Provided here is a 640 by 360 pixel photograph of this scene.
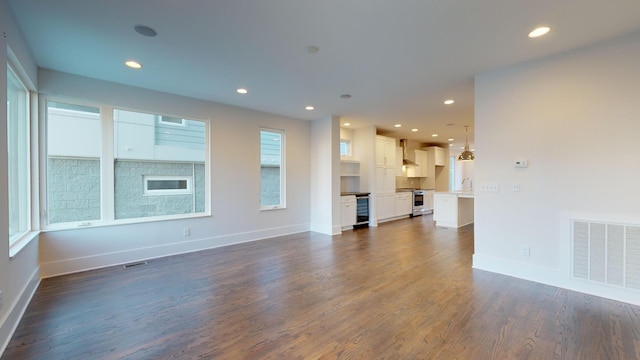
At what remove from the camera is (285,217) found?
237 inches

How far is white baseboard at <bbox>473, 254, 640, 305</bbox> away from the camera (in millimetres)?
2664

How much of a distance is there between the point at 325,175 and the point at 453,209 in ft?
10.8

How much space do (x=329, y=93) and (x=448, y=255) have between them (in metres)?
3.25

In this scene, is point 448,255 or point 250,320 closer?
point 250,320

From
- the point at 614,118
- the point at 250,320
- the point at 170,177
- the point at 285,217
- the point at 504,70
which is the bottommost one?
the point at 250,320

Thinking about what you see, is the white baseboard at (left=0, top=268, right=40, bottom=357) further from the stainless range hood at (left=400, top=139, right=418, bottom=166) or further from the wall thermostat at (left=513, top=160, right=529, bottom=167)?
the stainless range hood at (left=400, top=139, right=418, bottom=166)

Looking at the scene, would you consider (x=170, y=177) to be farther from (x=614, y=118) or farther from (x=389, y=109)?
(x=614, y=118)

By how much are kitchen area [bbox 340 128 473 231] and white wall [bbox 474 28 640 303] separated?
324 centimetres

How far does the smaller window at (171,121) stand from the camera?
4.50 metres

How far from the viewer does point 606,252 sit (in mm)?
2738

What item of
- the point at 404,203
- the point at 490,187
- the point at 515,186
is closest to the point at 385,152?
the point at 404,203

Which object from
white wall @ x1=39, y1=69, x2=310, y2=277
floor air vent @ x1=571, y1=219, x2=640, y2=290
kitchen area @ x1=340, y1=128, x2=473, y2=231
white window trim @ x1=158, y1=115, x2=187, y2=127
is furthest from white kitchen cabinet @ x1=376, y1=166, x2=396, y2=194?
white window trim @ x1=158, y1=115, x2=187, y2=127

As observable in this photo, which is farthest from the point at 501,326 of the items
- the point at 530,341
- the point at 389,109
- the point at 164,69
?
the point at 164,69

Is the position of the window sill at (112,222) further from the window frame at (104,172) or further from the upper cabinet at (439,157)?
the upper cabinet at (439,157)
